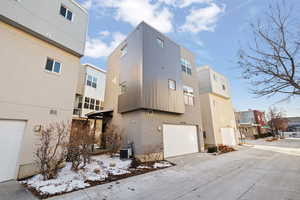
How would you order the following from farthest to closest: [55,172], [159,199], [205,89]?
[205,89] < [55,172] < [159,199]

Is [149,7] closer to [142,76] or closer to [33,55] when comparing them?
[142,76]

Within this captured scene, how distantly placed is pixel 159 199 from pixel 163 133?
577 cm

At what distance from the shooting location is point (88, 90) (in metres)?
17.2

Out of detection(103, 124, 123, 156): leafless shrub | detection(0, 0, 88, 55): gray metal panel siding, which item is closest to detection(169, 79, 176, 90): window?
detection(103, 124, 123, 156): leafless shrub

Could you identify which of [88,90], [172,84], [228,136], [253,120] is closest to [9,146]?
[172,84]

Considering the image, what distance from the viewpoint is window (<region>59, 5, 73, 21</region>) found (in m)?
7.22

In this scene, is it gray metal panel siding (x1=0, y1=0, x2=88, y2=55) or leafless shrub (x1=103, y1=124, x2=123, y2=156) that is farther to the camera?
leafless shrub (x1=103, y1=124, x2=123, y2=156)

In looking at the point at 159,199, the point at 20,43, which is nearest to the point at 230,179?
the point at 159,199

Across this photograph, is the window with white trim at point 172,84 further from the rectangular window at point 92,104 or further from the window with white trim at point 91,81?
the window with white trim at point 91,81

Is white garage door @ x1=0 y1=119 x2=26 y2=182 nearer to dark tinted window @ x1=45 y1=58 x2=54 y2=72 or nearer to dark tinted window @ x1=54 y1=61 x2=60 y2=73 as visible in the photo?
dark tinted window @ x1=45 y1=58 x2=54 y2=72

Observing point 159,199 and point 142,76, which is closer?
point 159,199

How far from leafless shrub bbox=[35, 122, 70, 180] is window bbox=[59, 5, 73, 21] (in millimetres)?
6102

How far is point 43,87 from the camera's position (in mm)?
6156

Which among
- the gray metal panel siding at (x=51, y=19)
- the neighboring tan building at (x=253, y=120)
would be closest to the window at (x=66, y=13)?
the gray metal panel siding at (x=51, y=19)
